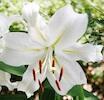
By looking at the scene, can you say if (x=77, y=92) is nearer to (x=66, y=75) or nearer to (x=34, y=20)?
(x=66, y=75)

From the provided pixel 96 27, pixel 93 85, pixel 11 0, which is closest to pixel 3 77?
pixel 96 27

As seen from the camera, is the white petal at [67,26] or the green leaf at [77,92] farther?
the green leaf at [77,92]

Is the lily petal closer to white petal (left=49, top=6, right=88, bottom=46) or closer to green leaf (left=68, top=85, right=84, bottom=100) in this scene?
white petal (left=49, top=6, right=88, bottom=46)

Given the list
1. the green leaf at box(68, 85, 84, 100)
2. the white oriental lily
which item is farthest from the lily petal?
the green leaf at box(68, 85, 84, 100)

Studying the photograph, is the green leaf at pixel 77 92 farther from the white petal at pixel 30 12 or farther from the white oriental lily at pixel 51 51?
the white petal at pixel 30 12

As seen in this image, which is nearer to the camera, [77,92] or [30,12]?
[30,12]

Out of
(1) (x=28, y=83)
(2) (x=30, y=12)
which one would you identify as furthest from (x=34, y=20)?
(1) (x=28, y=83)

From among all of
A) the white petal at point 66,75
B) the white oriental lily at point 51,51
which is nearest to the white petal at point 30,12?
the white oriental lily at point 51,51
